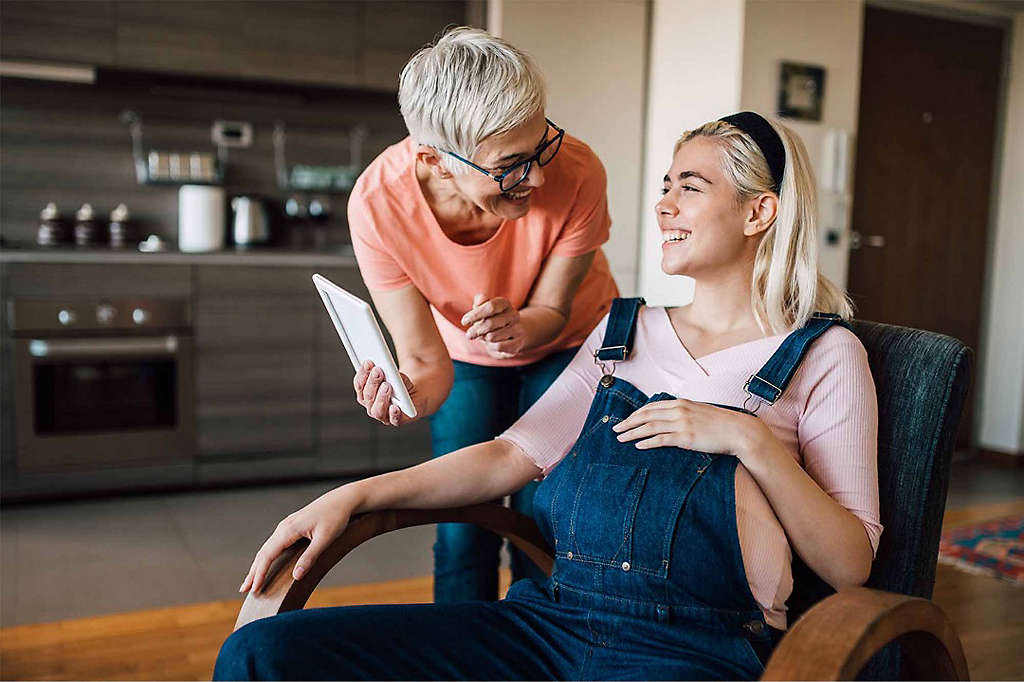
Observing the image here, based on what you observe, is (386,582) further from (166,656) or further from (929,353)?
(929,353)

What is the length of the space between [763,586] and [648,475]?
0.21 meters


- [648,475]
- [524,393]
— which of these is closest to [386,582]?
[524,393]

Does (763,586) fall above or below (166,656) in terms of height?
above

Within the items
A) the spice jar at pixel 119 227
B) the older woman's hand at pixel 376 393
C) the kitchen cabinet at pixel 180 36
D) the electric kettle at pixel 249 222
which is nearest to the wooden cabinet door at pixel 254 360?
the electric kettle at pixel 249 222

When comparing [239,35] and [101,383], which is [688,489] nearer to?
[101,383]

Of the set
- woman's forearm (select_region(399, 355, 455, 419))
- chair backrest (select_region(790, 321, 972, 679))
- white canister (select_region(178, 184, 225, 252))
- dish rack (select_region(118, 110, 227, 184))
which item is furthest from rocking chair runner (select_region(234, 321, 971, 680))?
dish rack (select_region(118, 110, 227, 184))

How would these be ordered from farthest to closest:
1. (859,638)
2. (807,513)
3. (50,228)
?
(50,228)
(807,513)
(859,638)

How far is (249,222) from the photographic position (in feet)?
14.5

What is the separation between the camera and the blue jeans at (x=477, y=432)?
1926 millimetres

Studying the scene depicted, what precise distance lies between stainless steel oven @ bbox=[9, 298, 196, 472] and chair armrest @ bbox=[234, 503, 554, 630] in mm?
2709

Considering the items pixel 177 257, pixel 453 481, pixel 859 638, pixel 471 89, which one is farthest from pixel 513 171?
pixel 177 257

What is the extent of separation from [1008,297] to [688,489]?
4532 millimetres

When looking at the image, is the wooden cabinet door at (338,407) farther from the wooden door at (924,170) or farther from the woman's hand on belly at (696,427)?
the woman's hand on belly at (696,427)

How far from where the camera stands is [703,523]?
130 cm
